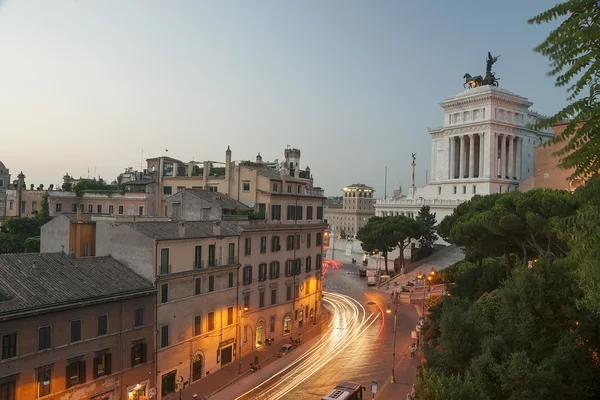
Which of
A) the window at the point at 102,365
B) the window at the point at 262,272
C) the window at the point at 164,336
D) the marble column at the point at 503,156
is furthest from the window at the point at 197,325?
the marble column at the point at 503,156

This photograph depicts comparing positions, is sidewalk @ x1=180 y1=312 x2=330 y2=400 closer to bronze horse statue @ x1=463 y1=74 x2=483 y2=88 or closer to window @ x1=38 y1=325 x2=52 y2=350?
window @ x1=38 y1=325 x2=52 y2=350

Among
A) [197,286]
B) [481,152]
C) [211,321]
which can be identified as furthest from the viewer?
[481,152]

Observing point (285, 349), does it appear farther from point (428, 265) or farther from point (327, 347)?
point (428, 265)

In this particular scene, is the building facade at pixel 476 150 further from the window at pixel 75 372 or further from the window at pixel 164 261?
the window at pixel 75 372

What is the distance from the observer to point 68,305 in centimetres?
2928

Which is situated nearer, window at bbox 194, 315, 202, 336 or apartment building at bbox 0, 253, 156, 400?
apartment building at bbox 0, 253, 156, 400

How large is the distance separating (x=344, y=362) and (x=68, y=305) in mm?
20258

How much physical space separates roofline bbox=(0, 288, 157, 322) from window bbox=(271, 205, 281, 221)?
16987 mm

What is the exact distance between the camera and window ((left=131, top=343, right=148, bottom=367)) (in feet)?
109

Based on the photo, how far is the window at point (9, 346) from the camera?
2650cm

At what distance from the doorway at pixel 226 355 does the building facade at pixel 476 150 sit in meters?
58.6

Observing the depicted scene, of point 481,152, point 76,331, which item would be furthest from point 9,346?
point 481,152

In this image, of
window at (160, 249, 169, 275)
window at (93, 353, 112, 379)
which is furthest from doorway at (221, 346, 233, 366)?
window at (93, 353, 112, 379)

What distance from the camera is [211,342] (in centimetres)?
4012
